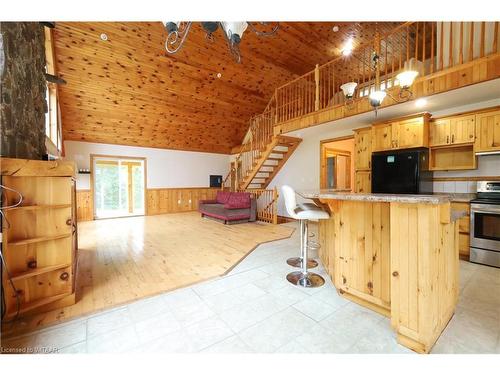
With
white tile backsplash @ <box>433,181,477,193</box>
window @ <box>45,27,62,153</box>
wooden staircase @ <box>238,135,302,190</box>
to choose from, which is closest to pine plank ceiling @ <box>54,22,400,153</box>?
window @ <box>45,27,62,153</box>

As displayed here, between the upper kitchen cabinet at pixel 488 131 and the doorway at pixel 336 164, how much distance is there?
8.40 ft

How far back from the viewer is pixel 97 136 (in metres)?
6.26

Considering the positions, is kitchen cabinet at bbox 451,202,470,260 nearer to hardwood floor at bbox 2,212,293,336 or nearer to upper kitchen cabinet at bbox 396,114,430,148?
upper kitchen cabinet at bbox 396,114,430,148

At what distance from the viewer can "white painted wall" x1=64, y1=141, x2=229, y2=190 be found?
6234 mm

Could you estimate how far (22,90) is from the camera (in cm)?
192

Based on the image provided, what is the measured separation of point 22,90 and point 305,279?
333 centimetres

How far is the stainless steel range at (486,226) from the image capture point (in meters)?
2.74

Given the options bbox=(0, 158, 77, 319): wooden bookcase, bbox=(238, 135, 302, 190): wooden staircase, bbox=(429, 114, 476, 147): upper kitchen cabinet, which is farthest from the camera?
bbox=(238, 135, 302, 190): wooden staircase

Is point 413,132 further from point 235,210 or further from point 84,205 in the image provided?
point 84,205

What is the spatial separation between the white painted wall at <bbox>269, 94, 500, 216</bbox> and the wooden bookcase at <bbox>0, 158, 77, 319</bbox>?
4466 mm

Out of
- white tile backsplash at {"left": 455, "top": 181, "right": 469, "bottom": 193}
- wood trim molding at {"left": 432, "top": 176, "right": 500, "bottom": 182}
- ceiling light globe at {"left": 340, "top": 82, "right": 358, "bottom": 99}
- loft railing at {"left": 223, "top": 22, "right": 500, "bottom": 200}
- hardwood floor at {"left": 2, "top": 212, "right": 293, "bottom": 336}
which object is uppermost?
loft railing at {"left": 223, "top": 22, "right": 500, "bottom": 200}

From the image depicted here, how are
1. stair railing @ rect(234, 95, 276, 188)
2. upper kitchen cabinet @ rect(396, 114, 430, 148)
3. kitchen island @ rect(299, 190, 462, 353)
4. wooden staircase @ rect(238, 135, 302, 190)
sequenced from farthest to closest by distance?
stair railing @ rect(234, 95, 276, 188)
wooden staircase @ rect(238, 135, 302, 190)
upper kitchen cabinet @ rect(396, 114, 430, 148)
kitchen island @ rect(299, 190, 462, 353)

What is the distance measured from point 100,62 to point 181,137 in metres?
3.16
